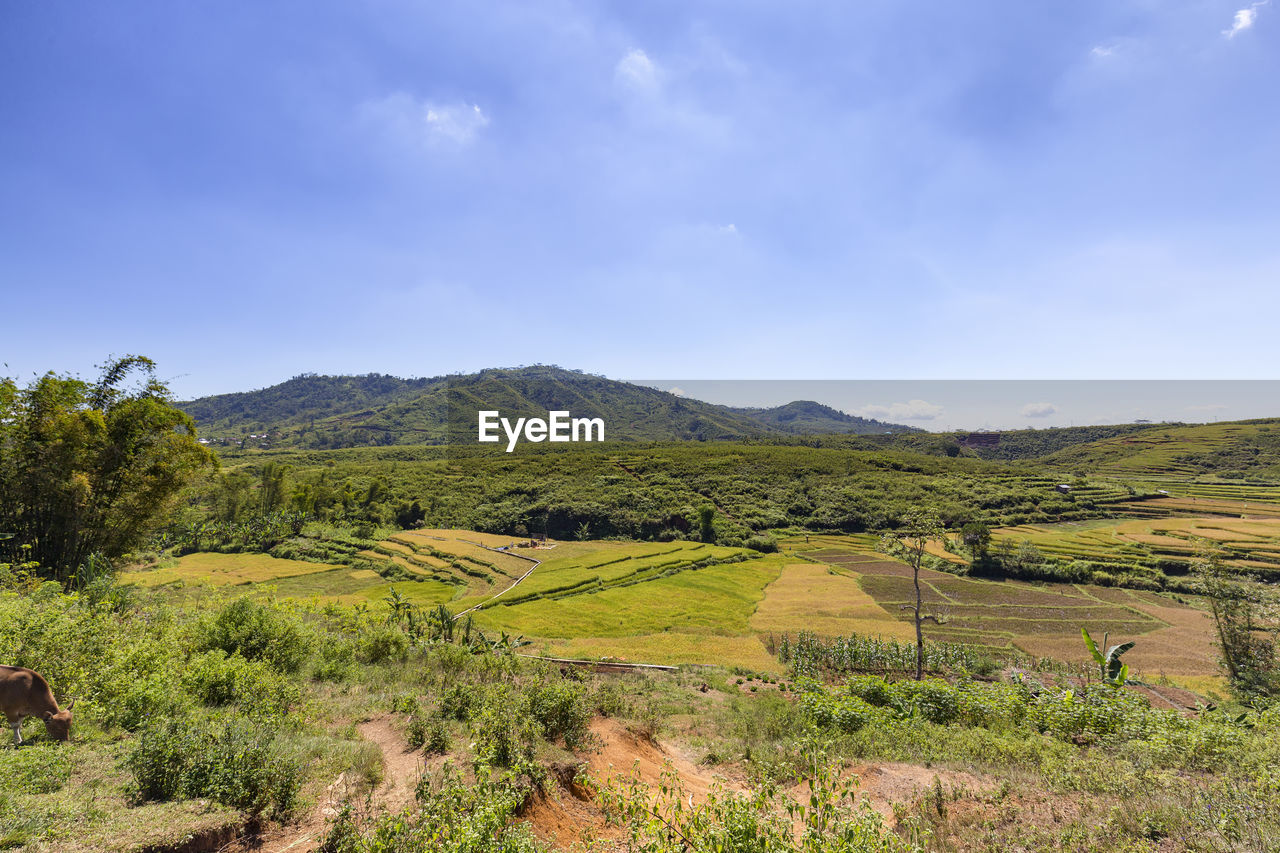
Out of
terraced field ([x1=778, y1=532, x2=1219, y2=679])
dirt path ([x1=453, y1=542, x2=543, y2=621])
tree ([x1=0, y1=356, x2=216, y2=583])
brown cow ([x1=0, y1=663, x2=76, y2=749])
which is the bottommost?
terraced field ([x1=778, y1=532, x2=1219, y2=679])

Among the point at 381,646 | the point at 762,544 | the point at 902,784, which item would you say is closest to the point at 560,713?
the point at 902,784

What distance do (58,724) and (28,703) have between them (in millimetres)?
537

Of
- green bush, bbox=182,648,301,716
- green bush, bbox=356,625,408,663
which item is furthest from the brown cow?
green bush, bbox=356,625,408,663

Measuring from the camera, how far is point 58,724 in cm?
749

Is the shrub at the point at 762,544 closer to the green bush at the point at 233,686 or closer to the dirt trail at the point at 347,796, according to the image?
the dirt trail at the point at 347,796

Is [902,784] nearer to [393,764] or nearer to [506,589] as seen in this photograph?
[393,764]

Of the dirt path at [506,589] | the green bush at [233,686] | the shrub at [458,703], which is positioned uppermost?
the green bush at [233,686]

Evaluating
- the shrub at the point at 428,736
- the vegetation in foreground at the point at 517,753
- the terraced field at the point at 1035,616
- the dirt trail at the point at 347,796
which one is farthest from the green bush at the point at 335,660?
the terraced field at the point at 1035,616

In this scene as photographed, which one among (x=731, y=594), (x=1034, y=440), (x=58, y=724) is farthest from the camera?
(x=1034, y=440)

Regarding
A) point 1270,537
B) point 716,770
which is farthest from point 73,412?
point 1270,537

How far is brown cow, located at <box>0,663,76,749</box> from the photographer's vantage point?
7.19 meters

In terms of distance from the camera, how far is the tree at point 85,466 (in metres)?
16.6

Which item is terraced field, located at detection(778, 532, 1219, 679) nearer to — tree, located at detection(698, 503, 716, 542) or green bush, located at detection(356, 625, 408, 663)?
tree, located at detection(698, 503, 716, 542)

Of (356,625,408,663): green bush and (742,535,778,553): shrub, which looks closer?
(356,625,408,663): green bush
